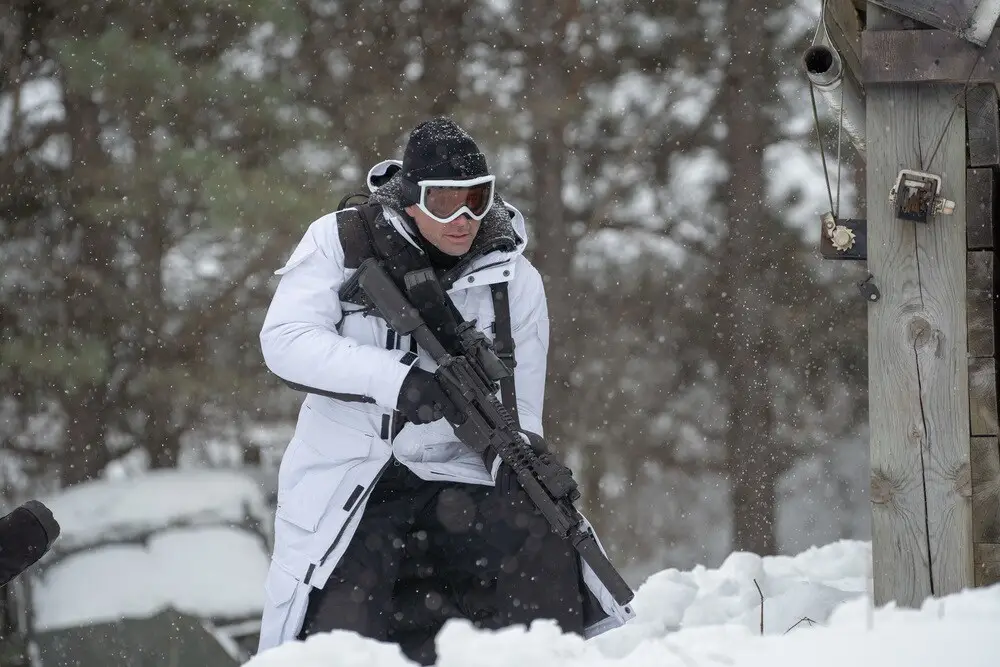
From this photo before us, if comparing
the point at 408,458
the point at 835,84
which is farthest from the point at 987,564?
the point at 408,458

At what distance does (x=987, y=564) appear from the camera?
3.65 m

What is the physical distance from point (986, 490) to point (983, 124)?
1.16 metres

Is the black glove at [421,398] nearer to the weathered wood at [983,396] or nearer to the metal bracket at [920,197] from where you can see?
the metal bracket at [920,197]

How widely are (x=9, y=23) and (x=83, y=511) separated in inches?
264

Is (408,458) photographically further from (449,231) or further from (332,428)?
(449,231)

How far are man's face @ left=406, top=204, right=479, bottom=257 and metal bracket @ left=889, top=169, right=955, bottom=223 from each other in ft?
4.20

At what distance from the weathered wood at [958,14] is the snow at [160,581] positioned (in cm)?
542

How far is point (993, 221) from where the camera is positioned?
12.0 ft

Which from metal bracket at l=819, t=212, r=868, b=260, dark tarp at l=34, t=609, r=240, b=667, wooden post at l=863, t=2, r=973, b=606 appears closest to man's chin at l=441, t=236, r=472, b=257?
metal bracket at l=819, t=212, r=868, b=260

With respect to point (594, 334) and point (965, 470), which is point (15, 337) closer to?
point (594, 334)

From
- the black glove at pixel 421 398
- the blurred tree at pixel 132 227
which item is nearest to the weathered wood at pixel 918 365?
Result: the black glove at pixel 421 398

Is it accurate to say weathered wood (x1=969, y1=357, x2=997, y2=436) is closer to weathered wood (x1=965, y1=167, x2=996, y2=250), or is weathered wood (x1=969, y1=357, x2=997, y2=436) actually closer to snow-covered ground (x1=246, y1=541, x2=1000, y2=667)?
weathered wood (x1=965, y1=167, x2=996, y2=250)

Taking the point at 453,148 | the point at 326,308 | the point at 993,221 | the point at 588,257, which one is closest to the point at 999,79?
the point at 993,221

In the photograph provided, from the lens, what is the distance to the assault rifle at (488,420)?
3145mm
